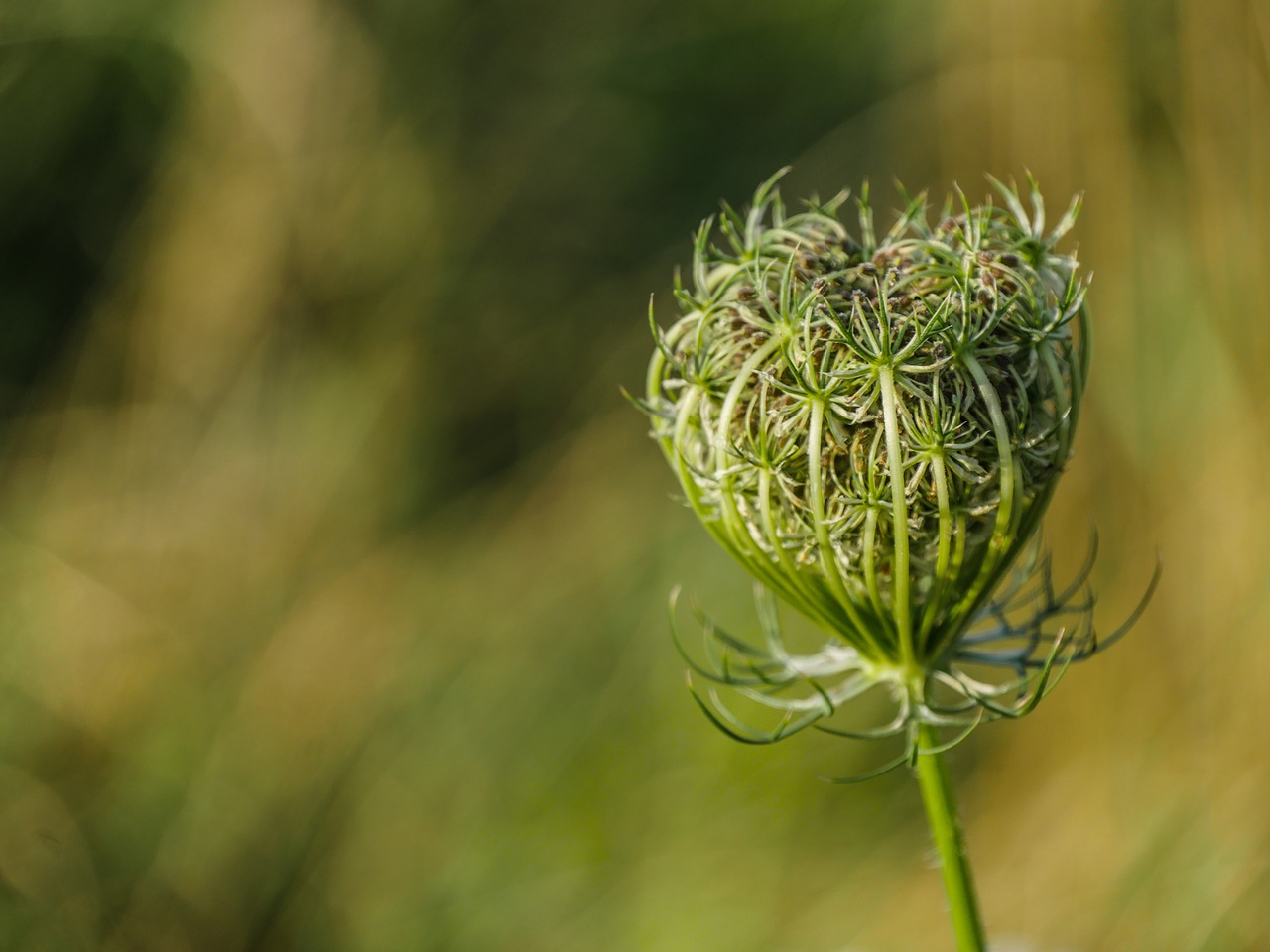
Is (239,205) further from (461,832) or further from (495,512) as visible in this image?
(461,832)

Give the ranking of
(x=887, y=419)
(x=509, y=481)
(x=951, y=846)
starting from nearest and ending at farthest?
(x=887, y=419) < (x=951, y=846) < (x=509, y=481)

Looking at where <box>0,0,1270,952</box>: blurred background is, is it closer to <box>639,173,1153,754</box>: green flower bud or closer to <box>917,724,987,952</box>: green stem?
<box>917,724,987,952</box>: green stem

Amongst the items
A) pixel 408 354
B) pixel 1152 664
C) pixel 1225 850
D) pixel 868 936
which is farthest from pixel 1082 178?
pixel 408 354

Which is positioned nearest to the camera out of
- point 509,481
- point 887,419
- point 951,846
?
point 887,419

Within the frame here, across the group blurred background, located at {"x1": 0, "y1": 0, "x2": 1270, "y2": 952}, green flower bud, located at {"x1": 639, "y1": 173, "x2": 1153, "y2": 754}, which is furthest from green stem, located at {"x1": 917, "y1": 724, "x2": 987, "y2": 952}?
blurred background, located at {"x1": 0, "y1": 0, "x2": 1270, "y2": 952}

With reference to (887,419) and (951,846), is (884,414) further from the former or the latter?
(951,846)

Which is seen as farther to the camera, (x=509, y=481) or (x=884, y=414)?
(x=509, y=481)

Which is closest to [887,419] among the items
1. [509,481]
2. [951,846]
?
[951,846]
